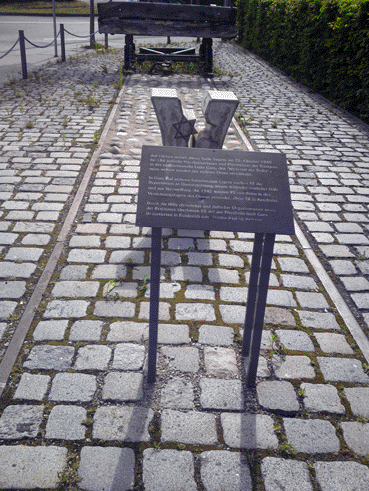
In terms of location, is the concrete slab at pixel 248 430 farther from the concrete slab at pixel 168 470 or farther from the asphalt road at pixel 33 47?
the asphalt road at pixel 33 47

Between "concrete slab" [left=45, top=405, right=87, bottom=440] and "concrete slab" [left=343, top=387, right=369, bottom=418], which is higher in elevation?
"concrete slab" [left=343, top=387, right=369, bottom=418]

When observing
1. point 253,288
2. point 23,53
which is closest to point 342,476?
point 253,288

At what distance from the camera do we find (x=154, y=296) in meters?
2.46

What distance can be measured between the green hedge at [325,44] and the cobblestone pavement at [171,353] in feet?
12.0

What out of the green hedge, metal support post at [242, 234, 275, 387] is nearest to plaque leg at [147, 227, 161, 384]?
metal support post at [242, 234, 275, 387]

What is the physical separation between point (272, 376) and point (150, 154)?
59.1 inches

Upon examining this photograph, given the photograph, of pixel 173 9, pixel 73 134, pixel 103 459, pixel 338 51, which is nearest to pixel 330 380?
pixel 103 459

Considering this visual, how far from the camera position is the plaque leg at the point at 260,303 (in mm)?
2352

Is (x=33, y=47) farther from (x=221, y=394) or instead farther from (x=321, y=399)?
(x=321, y=399)

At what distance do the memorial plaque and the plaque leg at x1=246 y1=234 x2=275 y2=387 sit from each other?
123 mm

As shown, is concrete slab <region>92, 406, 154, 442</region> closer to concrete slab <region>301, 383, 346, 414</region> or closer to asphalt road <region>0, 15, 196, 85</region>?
concrete slab <region>301, 383, 346, 414</region>

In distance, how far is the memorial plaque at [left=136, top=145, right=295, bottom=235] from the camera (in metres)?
2.27

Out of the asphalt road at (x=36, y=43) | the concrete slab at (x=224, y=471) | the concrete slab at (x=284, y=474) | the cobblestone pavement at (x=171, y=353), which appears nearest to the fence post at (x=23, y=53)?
the asphalt road at (x=36, y=43)

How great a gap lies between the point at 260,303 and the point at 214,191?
0.66 metres
